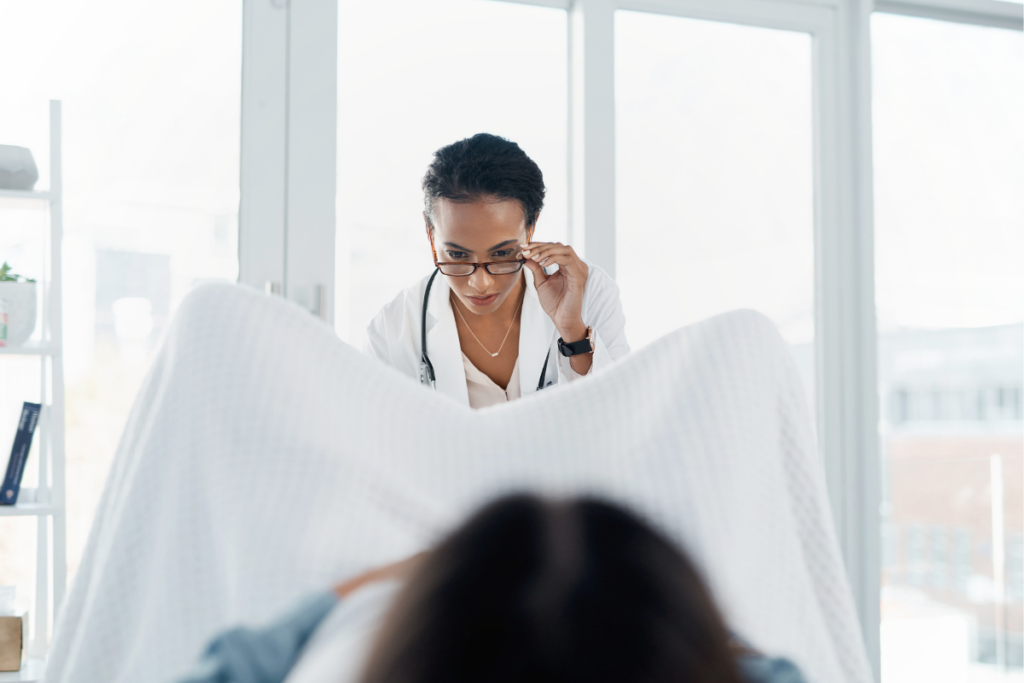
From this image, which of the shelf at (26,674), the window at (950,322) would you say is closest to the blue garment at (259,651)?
the shelf at (26,674)

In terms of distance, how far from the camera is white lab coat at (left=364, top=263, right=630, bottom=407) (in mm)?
1586

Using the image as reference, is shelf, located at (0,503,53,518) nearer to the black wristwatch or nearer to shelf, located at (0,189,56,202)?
shelf, located at (0,189,56,202)

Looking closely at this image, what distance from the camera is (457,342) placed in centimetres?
161

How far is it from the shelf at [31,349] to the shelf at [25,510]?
0.30 m

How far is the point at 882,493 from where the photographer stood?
238 centimetres

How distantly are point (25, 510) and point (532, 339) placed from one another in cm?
103

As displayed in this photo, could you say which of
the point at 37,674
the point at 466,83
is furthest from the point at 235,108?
the point at 37,674

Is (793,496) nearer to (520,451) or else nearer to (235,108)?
(520,451)

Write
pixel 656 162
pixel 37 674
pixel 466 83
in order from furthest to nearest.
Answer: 1. pixel 656 162
2. pixel 466 83
3. pixel 37 674

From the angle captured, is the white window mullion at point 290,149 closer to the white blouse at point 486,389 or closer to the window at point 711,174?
the white blouse at point 486,389

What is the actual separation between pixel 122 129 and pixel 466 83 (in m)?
0.81

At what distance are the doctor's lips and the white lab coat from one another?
99 mm

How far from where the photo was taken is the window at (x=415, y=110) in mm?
1983

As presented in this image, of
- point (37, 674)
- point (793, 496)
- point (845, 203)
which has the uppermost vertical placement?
point (845, 203)
